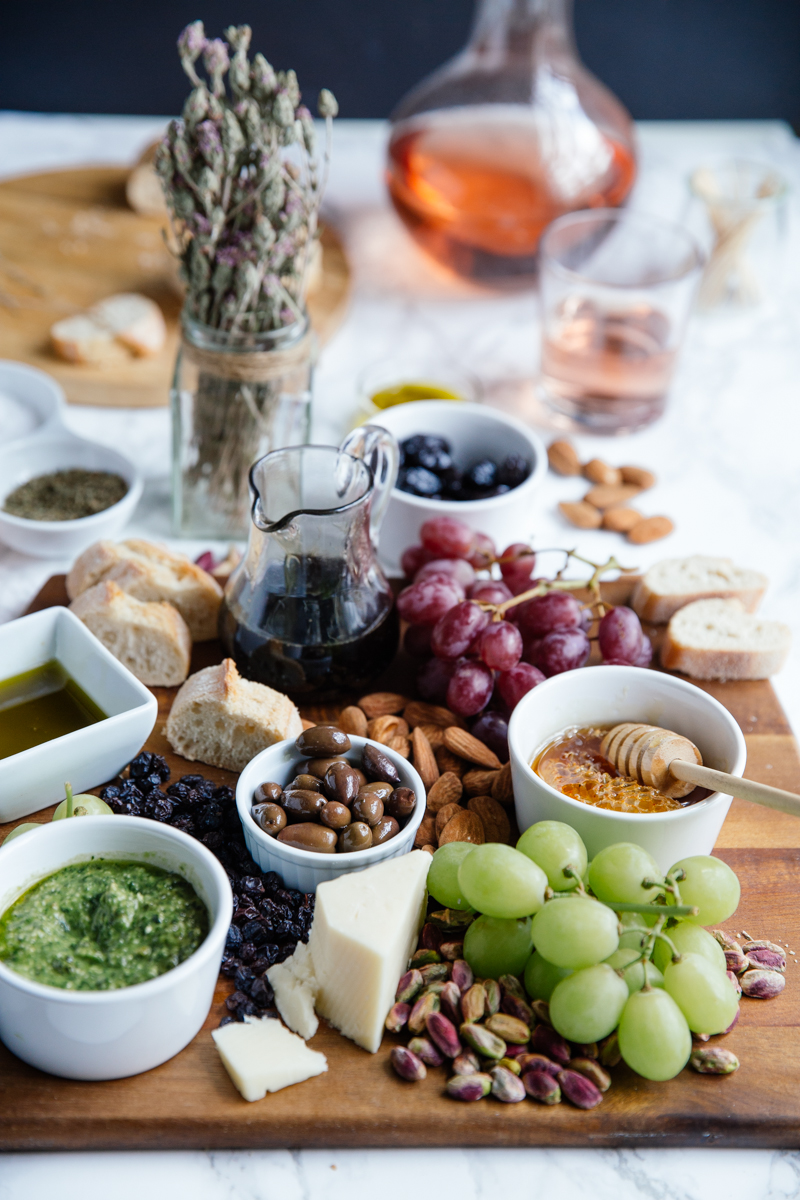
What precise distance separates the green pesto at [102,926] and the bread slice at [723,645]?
29.5 inches

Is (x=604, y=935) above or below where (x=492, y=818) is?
above

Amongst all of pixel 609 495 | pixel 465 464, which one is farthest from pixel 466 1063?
pixel 609 495

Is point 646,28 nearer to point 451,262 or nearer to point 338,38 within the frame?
point 338,38

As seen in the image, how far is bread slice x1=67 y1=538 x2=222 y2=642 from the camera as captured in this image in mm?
1433

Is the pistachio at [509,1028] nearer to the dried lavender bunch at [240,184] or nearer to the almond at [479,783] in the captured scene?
the almond at [479,783]

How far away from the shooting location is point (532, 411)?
81.1 inches

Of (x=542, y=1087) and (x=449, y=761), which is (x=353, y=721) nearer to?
(x=449, y=761)

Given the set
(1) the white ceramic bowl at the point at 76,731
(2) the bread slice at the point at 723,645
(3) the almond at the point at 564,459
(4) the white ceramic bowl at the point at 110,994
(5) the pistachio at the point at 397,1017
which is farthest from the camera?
(3) the almond at the point at 564,459

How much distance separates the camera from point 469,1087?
95cm

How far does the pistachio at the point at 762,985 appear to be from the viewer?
1.06 metres

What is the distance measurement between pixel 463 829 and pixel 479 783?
83 mm

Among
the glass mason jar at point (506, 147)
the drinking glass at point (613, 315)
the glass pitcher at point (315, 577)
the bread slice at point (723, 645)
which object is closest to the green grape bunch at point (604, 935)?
the glass pitcher at point (315, 577)

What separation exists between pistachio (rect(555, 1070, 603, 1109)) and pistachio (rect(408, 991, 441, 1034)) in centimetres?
13

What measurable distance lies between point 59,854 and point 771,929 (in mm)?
730
